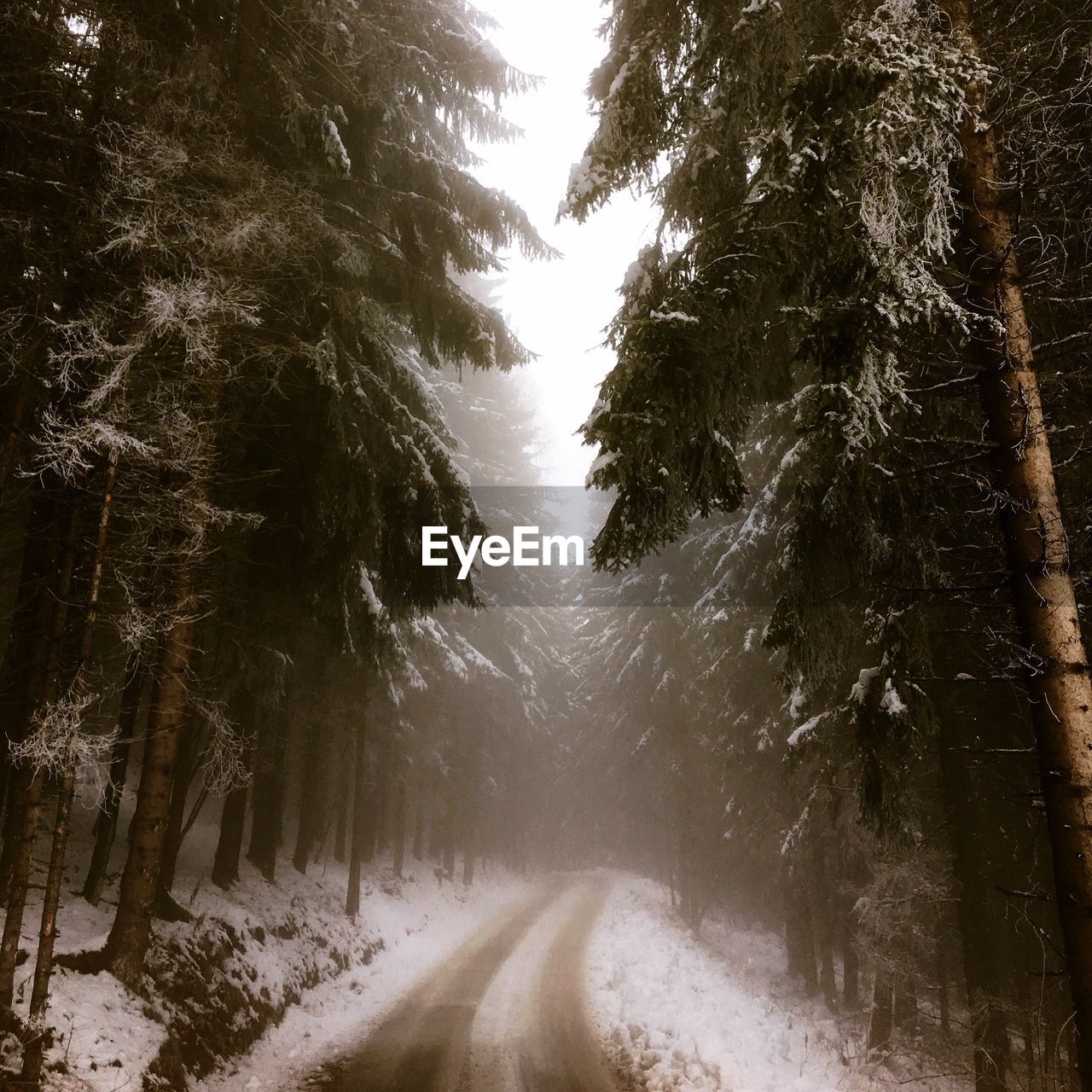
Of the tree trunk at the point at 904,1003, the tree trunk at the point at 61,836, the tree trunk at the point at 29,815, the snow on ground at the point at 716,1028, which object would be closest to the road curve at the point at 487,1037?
the snow on ground at the point at 716,1028

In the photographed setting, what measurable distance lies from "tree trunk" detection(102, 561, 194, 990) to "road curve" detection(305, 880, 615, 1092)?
269 cm

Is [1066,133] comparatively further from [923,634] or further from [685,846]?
[685,846]

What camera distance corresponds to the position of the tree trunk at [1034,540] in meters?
3.88

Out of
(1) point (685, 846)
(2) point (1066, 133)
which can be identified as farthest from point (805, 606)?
(1) point (685, 846)

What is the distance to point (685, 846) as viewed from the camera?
83.1ft

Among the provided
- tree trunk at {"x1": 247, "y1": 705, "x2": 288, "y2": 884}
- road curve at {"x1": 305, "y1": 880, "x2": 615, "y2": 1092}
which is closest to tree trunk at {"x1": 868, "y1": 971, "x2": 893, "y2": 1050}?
road curve at {"x1": 305, "y1": 880, "x2": 615, "y2": 1092}

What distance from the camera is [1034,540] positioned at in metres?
4.22

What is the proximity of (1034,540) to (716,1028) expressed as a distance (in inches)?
388

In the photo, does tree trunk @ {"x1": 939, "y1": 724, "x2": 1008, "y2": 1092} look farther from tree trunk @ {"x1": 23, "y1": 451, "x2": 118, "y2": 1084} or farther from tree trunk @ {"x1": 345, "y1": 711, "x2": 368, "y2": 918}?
tree trunk @ {"x1": 345, "y1": 711, "x2": 368, "y2": 918}

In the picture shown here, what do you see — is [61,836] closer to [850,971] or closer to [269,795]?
[269,795]

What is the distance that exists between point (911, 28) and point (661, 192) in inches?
88.5

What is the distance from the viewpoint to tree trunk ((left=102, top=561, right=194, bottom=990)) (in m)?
7.41

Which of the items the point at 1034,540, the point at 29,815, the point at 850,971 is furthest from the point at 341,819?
the point at 1034,540

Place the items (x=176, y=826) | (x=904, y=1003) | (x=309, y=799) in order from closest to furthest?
1. (x=176, y=826)
2. (x=904, y=1003)
3. (x=309, y=799)
